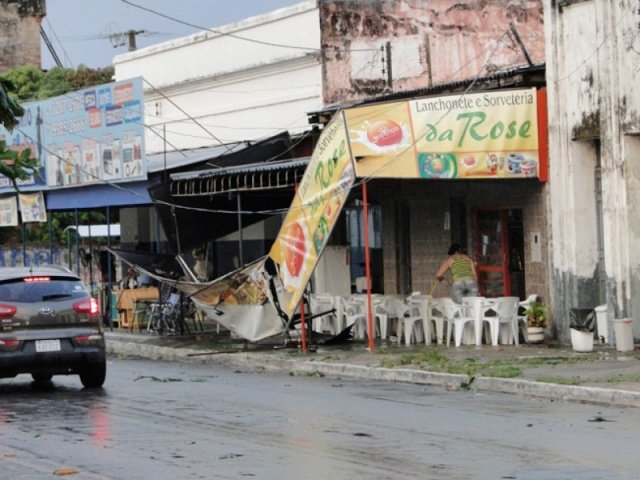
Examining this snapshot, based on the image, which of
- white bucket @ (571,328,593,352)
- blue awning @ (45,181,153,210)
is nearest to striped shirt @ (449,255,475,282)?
white bucket @ (571,328,593,352)

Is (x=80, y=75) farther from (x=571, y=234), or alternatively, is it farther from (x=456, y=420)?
(x=456, y=420)

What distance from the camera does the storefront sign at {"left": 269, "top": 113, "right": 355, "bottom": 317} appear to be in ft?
73.4

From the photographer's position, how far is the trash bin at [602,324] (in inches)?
869

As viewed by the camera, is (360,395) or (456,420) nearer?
(456,420)

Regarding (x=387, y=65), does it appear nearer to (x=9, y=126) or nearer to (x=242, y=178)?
(x=242, y=178)

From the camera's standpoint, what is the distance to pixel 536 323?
22.9 metres

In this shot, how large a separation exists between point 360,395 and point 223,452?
5.47 meters

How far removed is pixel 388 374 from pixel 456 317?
377cm

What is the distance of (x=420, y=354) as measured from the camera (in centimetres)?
2192

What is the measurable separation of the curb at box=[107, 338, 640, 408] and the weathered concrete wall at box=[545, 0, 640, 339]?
3916mm

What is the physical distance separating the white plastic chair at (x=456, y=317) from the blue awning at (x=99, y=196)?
27.7 ft

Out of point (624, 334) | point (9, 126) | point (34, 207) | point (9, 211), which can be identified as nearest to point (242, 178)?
point (624, 334)

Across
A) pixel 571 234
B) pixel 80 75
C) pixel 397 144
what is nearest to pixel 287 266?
pixel 397 144

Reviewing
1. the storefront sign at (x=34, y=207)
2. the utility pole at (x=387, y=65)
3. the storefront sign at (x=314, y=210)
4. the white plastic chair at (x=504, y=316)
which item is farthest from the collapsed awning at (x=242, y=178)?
the storefront sign at (x=34, y=207)
